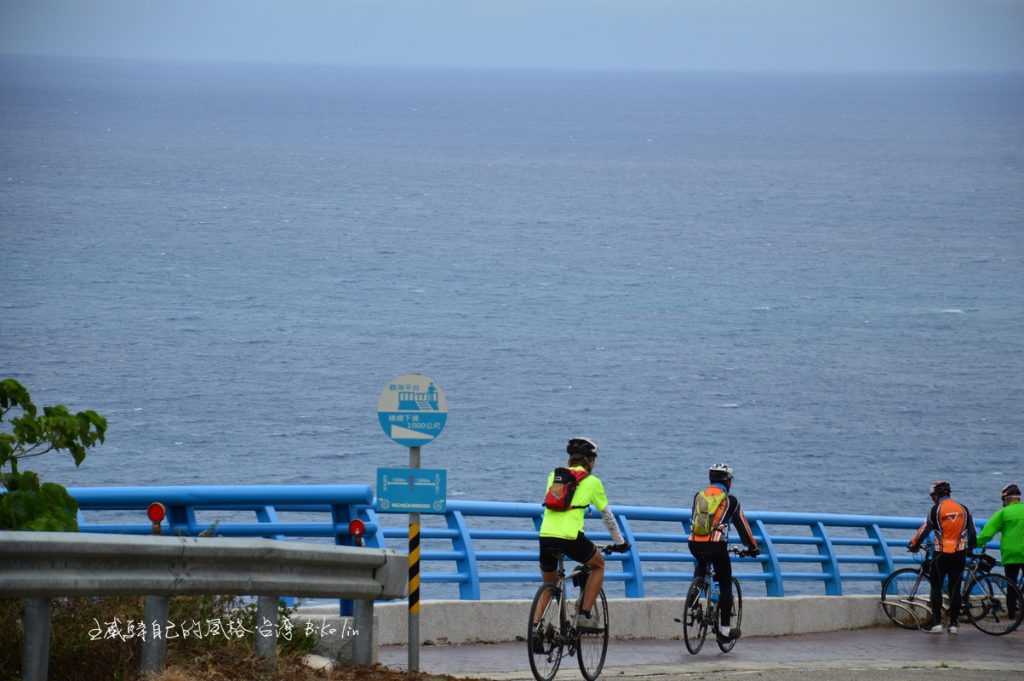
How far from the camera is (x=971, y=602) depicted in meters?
18.1

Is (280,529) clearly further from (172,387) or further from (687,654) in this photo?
(172,387)

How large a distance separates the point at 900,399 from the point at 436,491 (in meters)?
75.8

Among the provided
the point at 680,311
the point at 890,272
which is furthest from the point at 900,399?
the point at 890,272

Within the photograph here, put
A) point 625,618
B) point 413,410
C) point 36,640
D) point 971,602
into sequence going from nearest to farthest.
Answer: point 36,640 < point 413,410 < point 625,618 < point 971,602

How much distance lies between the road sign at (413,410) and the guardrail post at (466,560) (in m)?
2.72

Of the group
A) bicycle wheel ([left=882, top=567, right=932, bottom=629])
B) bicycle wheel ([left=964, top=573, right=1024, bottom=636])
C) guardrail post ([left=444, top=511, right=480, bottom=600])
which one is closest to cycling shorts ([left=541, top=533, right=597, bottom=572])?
guardrail post ([left=444, top=511, right=480, bottom=600])

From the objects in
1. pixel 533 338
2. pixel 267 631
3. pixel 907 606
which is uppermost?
pixel 533 338

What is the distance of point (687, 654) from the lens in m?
14.0

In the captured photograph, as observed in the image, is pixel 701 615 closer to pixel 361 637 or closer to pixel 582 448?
pixel 582 448

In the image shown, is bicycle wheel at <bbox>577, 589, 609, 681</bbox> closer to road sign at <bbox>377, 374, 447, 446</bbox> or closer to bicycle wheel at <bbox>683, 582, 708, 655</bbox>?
road sign at <bbox>377, 374, 447, 446</bbox>

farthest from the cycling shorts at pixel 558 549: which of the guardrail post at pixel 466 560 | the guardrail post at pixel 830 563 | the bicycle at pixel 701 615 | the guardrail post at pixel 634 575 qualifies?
the guardrail post at pixel 830 563

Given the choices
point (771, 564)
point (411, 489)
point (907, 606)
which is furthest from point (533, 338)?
point (411, 489)

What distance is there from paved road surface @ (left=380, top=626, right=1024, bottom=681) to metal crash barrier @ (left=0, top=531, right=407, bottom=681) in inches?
79.2

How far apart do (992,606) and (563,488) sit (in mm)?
7942
